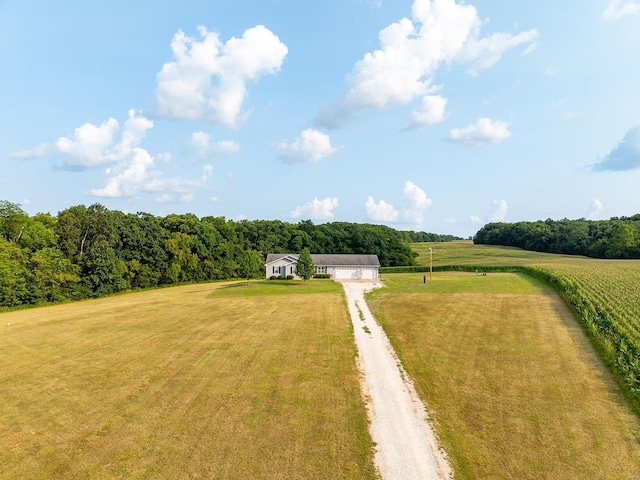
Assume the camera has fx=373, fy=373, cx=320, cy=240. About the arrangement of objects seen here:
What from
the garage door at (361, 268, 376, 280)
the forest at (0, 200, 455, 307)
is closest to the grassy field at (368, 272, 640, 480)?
the garage door at (361, 268, 376, 280)

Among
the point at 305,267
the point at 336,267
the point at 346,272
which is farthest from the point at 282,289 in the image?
the point at 346,272

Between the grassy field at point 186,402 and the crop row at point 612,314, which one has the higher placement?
the crop row at point 612,314

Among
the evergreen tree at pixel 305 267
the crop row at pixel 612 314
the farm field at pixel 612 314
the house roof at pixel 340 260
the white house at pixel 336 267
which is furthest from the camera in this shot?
the house roof at pixel 340 260

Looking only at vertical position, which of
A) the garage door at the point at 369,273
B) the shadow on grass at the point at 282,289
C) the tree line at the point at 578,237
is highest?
the tree line at the point at 578,237

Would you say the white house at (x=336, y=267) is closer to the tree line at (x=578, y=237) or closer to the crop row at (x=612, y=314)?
the crop row at (x=612, y=314)

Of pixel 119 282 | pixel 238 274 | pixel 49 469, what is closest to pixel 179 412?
pixel 49 469

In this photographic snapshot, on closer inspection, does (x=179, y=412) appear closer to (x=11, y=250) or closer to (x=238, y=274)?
(x=11, y=250)

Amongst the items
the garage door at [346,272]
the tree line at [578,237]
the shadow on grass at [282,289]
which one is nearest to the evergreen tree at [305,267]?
the shadow on grass at [282,289]

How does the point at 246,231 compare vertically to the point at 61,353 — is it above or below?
above
